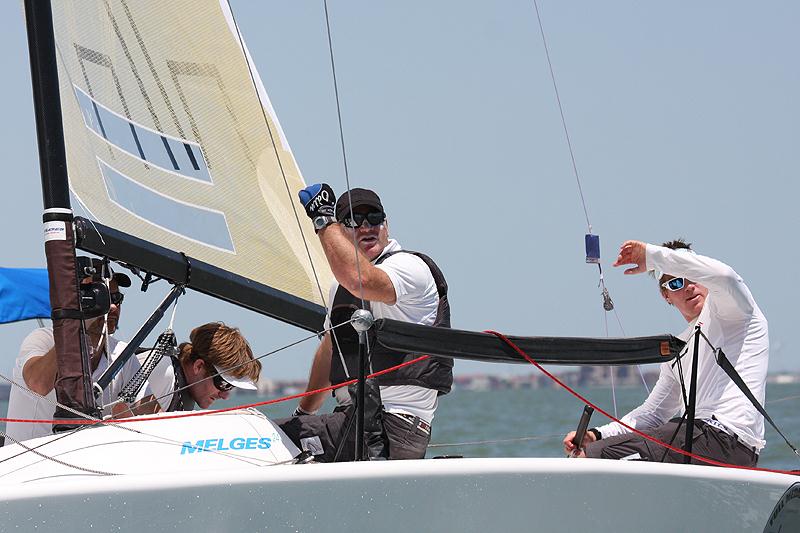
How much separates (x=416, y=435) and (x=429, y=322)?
0.97 ft

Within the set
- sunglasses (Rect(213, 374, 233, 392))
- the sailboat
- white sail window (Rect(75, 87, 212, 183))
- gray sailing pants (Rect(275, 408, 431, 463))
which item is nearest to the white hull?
the sailboat

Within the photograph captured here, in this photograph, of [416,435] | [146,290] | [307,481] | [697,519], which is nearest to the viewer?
[307,481]

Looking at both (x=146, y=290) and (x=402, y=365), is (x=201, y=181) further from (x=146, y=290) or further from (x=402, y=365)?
(x=402, y=365)

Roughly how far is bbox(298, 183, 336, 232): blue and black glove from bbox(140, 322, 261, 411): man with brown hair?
32.0 inches

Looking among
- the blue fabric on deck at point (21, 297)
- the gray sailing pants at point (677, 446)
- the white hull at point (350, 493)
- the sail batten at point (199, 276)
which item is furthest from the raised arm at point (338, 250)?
the blue fabric on deck at point (21, 297)

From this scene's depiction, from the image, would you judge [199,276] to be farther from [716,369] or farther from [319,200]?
[716,369]

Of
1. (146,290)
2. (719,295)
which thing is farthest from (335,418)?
(719,295)

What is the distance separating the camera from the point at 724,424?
348 cm

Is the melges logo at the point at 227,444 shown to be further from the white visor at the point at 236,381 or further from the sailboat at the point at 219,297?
the white visor at the point at 236,381

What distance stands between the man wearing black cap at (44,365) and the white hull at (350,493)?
48 cm

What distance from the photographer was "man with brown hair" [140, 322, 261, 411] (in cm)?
376

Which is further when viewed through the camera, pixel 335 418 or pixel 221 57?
pixel 221 57

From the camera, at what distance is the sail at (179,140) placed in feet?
12.7

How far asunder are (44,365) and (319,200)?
38.8 inches
